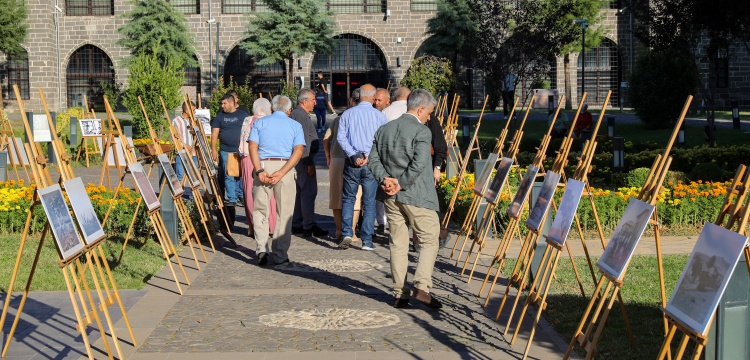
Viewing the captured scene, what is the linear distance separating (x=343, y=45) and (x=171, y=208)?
42619 mm

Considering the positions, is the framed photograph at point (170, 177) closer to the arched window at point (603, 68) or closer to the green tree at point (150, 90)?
the green tree at point (150, 90)

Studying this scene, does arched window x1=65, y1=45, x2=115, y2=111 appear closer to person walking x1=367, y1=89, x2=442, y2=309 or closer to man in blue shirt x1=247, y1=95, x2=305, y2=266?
man in blue shirt x1=247, y1=95, x2=305, y2=266

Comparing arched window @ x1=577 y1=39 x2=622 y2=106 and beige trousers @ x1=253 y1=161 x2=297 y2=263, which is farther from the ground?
arched window @ x1=577 y1=39 x2=622 y2=106

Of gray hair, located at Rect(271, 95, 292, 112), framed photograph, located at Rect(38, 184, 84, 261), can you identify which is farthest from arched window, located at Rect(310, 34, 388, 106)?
framed photograph, located at Rect(38, 184, 84, 261)

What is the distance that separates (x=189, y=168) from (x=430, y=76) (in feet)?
79.9

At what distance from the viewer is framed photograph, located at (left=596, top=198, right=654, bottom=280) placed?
5770 millimetres

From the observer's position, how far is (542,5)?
32.1 meters

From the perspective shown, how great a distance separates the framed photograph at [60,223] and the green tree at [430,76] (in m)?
27.0

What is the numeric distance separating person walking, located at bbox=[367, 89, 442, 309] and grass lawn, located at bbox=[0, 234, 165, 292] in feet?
7.79

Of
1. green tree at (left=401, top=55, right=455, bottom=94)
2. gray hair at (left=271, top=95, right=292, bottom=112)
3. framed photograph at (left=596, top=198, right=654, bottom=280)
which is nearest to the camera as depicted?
framed photograph at (left=596, top=198, right=654, bottom=280)

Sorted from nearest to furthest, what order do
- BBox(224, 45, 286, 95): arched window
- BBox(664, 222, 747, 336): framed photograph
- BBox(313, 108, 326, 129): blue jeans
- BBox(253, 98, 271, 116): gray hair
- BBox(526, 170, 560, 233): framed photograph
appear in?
BBox(664, 222, 747, 336): framed photograph < BBox(526, 170, 560, 233): framed photograph < BBox(253, 98, 271, 116): gray hair < BBox(313, 108, 326, 129): blue jeans < BBox(224, 45, 286, 95): arched window

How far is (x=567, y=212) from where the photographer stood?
23.5 feet

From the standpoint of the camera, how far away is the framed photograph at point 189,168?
1168cm

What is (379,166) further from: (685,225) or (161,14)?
(161,14)
